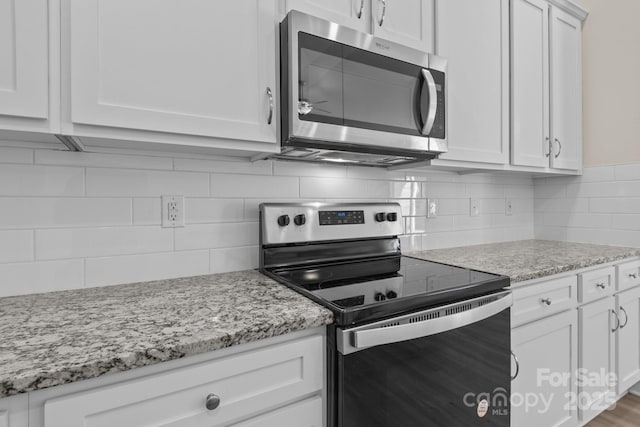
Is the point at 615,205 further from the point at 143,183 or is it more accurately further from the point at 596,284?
the point at 143,183

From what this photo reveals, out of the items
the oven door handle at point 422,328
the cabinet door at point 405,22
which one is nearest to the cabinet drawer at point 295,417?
the oven door handle at point 422,328

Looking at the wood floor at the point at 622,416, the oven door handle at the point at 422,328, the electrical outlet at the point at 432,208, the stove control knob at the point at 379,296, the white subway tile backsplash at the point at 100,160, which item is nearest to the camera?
the oven door handle at the point at 422,328

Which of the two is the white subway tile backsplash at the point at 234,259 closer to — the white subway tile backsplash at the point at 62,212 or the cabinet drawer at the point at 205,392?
the white subway tile backsplash at the point at 62,212

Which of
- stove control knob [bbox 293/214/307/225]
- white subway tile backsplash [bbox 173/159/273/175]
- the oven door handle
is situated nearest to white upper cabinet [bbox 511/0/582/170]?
the oven door handle

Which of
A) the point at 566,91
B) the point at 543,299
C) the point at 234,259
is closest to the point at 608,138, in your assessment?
the point at 566,91

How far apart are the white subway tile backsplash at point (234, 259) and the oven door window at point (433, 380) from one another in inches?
26.3

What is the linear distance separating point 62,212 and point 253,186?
2.11 feet

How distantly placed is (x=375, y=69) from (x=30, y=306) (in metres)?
1.31

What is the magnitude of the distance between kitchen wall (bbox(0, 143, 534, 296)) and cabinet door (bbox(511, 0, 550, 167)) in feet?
2.90

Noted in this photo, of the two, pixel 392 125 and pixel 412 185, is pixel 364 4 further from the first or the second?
pixel 412 185

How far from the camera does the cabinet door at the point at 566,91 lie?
2047mm

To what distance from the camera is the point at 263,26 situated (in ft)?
3.61

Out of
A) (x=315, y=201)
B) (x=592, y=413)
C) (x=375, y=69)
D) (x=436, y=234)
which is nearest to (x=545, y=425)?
(x=592, y=413)

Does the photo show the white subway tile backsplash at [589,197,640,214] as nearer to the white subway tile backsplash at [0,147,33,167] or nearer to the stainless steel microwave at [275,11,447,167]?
the stainless steel microwave at [275,11,447,167]
